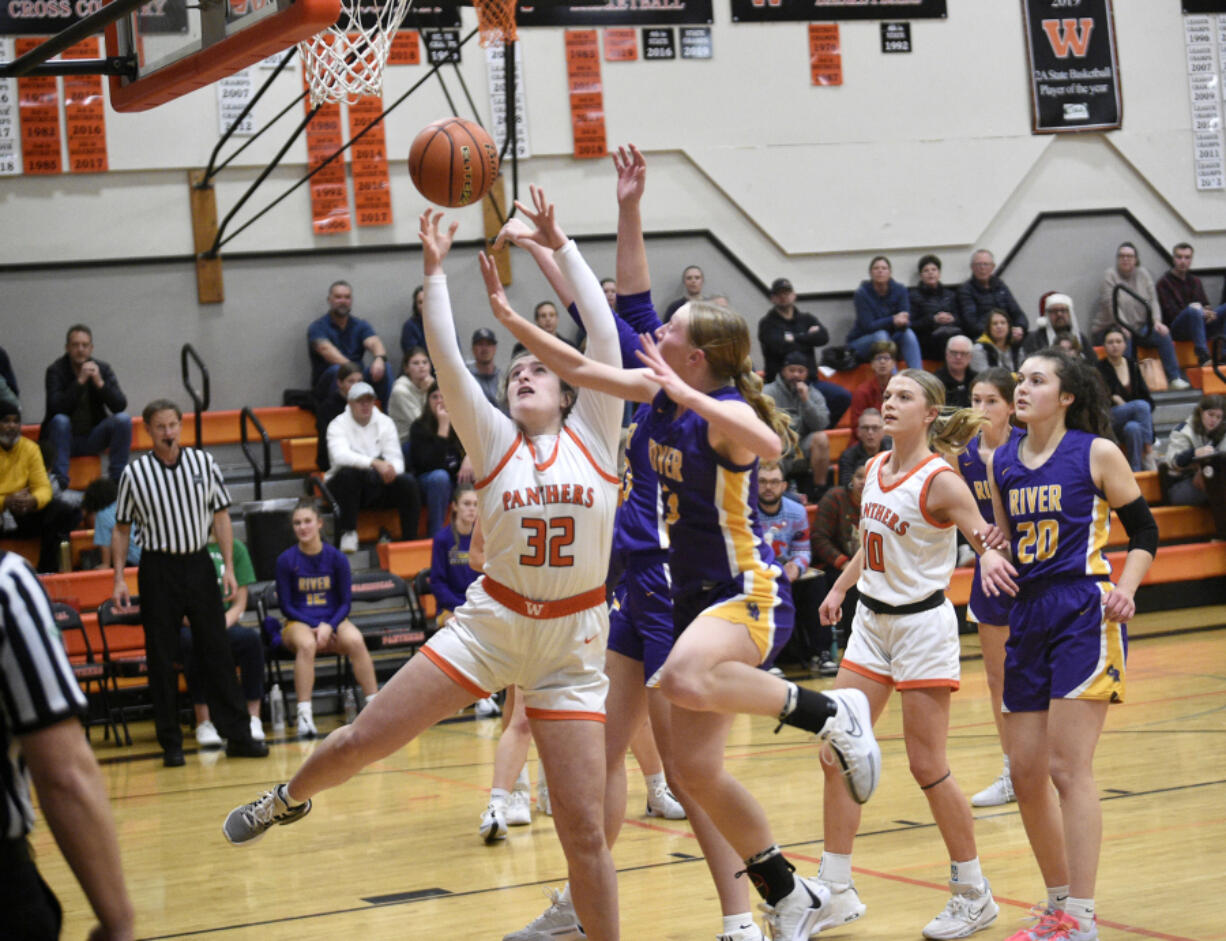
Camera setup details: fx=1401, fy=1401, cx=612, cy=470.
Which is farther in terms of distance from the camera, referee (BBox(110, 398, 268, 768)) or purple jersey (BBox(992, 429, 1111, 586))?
referee (BBox(110, 398, 268, 768))

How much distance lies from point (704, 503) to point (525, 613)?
62 centimetres

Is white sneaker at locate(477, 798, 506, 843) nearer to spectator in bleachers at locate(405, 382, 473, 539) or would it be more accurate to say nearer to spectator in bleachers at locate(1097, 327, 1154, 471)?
spectator in bleachers at locate(405, 382, 473, 539)

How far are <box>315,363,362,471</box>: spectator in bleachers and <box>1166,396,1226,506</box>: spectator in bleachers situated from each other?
7.52 m

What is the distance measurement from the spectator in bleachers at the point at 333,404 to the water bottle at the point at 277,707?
7.83 feet

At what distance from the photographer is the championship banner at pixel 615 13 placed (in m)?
10.9

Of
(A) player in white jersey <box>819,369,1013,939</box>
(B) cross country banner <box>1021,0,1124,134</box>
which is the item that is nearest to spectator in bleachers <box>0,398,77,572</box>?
(A) player in white jersey <box>819,369,1013,939</box>

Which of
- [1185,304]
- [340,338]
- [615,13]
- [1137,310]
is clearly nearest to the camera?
[615,13]

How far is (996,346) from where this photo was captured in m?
13.9

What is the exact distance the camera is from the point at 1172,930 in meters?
4.19

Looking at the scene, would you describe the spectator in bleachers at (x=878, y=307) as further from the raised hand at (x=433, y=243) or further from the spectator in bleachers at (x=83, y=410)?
the raised hand at (x=433, y=243)

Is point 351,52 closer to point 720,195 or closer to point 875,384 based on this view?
point 875,384

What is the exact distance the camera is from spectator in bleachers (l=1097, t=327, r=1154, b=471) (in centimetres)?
1346

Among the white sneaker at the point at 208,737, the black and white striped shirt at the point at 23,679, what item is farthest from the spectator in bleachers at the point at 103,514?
the black and white striped shirt at the point at 23,679

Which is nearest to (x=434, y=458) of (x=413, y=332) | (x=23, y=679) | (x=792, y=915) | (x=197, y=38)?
(x=413, y=332)
